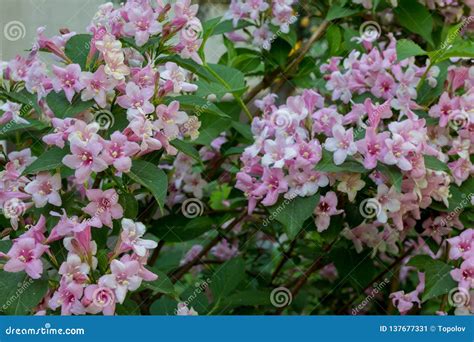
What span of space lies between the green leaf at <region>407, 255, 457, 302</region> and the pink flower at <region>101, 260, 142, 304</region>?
0.56 metres

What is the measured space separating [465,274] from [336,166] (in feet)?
1.07

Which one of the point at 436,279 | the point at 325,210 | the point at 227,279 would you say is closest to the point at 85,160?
the point at 325,210

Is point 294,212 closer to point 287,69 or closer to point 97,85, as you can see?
point 97,85

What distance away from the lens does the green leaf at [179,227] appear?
5.71ft

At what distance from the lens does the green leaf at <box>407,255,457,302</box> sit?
4.53 ft

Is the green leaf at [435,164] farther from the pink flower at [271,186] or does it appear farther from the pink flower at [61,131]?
the pink flower at [61,131]

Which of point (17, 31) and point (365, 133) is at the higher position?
point (365, 133)

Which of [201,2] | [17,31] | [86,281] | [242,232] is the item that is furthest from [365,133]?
[201,2]

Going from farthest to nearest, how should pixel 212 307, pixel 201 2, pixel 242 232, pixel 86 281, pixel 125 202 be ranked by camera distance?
pixel 201 2 → pixel 242 232 → pixel 212 307 → pixel 125 202 → pixel 86 281

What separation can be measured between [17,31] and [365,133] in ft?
3.77

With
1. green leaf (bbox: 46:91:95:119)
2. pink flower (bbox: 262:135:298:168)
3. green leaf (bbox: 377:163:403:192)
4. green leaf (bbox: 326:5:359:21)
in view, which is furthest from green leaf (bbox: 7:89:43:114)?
green leaf (bbox: 326:5:359:21)

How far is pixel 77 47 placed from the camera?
1.37 meters

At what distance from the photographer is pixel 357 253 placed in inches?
67.8
